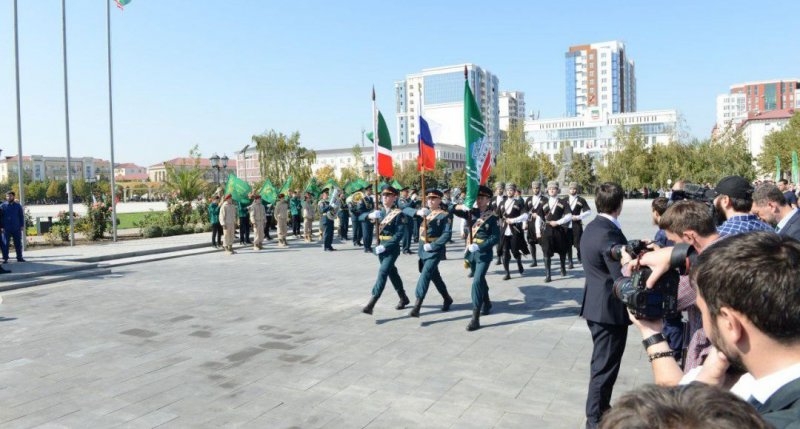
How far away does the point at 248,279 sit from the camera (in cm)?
1240

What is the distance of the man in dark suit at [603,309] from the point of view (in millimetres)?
4305

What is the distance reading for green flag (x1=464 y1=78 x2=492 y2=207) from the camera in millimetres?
8914

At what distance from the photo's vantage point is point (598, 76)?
166 meters

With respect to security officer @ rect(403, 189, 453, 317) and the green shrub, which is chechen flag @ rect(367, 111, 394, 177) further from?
the green shrub

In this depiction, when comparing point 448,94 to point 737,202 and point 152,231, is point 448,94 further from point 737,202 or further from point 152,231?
point 737,202

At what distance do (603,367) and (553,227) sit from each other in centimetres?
747

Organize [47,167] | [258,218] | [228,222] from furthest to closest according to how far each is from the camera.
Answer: [47,167] < [258,218] < [228,222]

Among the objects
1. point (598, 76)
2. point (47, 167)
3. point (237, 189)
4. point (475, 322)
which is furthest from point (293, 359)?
point (598, 76)

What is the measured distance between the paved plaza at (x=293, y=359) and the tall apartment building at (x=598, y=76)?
163 metres

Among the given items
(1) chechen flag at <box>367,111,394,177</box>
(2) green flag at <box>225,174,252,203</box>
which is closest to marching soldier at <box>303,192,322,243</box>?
(2) green flag at <box>225,174,252,203</box>

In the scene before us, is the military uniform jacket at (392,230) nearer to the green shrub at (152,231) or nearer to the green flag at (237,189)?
the green flag at (237,189)

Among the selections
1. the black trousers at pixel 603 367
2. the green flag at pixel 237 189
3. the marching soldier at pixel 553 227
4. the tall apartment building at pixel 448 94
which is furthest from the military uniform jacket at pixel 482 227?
the tall apartment building at pixel 448 94

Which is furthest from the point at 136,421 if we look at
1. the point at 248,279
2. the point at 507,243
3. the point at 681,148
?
the point at 681,148

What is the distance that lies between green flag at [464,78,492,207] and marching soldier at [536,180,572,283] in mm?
2776
